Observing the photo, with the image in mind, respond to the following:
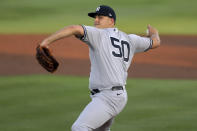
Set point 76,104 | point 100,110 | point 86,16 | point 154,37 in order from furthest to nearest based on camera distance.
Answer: point 86,16 < point 76,104 < point 154,37 < point 100,110

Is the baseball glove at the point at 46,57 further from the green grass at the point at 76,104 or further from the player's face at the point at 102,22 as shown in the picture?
the green grass at the point at 76,104

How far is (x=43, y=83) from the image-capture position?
12.3 meters

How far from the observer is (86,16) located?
78.8ft

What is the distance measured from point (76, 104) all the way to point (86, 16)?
14177 millimetres

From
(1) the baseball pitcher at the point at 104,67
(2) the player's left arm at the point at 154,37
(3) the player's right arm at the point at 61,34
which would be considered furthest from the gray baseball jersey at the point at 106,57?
(2) the player's left arm at the point at 154,37

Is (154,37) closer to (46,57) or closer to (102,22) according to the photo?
(102,22)

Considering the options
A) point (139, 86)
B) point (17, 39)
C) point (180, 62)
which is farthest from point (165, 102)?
point (17, 39)

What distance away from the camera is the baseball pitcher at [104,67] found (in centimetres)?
566

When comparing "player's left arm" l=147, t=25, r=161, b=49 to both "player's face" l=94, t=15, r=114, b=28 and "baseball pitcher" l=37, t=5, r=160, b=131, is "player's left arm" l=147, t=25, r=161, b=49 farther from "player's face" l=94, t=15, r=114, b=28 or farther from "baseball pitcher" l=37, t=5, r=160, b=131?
"player's face" l=94, t=15, r=114, b=28

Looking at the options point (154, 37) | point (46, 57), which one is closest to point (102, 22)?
point (154, 37)

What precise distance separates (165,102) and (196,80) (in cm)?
287

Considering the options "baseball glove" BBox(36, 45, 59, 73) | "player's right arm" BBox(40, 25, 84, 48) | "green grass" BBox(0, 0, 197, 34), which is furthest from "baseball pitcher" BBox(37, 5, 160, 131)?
"green grass" BBox(0, 0, 197, 34)

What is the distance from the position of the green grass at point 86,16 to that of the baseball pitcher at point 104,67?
1469 centimetres

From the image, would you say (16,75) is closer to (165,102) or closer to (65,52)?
(65,52)
